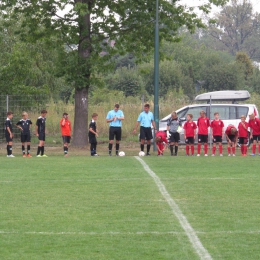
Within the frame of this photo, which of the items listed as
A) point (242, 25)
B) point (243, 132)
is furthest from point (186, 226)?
point (242, 25)

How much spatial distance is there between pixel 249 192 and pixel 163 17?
18.4 m

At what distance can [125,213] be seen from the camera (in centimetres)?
1057

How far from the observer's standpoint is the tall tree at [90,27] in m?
29.5

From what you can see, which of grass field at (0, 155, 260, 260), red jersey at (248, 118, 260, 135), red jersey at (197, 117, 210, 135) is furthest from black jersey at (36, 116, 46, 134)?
red jersey at (248, 118, 260, 135)

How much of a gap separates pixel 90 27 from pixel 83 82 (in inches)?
103

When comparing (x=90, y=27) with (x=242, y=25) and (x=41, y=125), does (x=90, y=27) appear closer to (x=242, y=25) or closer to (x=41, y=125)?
(x=41, y=125)

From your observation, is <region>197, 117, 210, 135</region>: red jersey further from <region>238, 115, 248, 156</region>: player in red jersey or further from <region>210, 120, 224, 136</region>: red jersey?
<region>238, 115, 248, 156</region>: player in red jersey

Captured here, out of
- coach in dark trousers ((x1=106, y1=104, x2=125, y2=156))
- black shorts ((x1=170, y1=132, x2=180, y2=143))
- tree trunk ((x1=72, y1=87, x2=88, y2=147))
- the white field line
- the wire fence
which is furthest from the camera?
the wire fence

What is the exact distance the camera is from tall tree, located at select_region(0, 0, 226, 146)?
2947cm

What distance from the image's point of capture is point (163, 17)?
100 feet

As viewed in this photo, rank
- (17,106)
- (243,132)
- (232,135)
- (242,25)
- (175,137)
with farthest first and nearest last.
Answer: (242,25) < (17,106) < (232,135) < (175,137) < (243,132)

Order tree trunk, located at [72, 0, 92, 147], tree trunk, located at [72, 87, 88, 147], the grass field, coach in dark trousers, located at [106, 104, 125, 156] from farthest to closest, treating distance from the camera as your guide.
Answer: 1. tree trunk, located at [72, 87, 88, 147]
2. tree trunk, located at [72, 0, 92, 147]
3. coach in dark trousers, located at [106, 104, 125, 156]
4. the grass field

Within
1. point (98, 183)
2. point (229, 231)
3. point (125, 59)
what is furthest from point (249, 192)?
point (125, 59)

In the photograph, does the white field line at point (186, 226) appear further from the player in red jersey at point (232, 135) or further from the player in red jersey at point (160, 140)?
the player in red jersey at point (232, 135)
